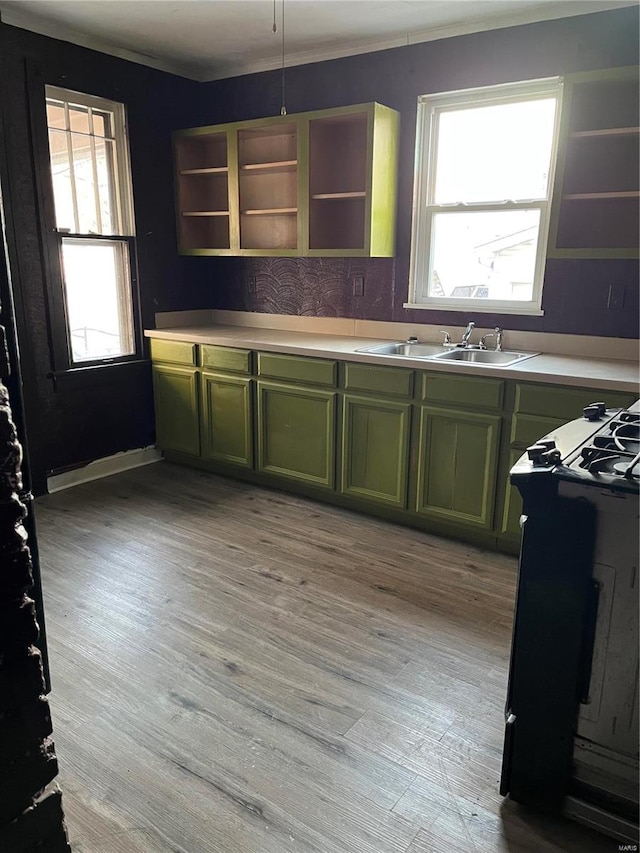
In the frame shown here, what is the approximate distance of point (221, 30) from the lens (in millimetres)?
3453

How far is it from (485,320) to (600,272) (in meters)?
0.64

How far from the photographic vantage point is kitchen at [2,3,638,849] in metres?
3.15

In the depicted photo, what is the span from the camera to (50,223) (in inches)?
140

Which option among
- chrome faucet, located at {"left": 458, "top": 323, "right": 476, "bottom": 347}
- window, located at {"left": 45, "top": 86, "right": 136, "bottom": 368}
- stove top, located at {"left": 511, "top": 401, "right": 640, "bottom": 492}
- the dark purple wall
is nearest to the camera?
stove top, located at {"left": 511, "top": 401, "right": 640, "bottom": 492}

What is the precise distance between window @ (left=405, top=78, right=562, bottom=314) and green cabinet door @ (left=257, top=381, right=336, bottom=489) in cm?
90

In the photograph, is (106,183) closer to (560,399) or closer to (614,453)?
(560,399)

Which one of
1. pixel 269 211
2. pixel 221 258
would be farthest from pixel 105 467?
pixel 269 211

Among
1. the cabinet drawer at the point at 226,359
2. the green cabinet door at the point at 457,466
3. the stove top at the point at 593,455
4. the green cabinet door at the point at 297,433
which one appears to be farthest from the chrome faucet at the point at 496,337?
the stove top at the point at 593,455

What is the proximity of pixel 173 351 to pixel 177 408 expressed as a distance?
15.0 inches

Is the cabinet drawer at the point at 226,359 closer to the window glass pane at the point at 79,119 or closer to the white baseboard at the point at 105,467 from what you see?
the white baseboard at the point at 105,467

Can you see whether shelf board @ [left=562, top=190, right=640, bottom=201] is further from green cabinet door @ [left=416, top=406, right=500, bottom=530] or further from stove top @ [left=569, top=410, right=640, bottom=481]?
stove top @ [left=569, top=410, right=640, bottom=481]

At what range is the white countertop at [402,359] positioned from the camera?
2.70 meters

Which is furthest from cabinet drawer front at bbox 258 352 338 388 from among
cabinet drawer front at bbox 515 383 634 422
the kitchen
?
cabinet drawer front at bbox 515 383 634 422

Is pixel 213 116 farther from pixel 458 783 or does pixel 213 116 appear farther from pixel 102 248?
pixel 458 783
